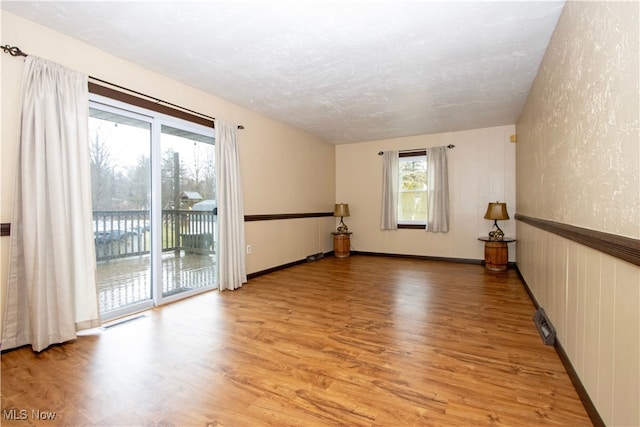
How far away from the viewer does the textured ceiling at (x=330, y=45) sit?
7.06ft

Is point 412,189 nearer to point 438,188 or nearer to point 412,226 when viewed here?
point 438,188

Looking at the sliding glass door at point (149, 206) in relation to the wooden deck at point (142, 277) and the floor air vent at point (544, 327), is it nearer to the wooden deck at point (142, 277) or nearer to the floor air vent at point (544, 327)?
the wooden deck at point (142, 277)

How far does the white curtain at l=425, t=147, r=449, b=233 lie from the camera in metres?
5.65

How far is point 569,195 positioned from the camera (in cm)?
190

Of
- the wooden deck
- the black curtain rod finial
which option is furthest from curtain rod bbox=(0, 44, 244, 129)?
the wooden deck

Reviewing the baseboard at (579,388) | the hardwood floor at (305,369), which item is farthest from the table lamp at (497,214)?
the baseboard at (579,388)

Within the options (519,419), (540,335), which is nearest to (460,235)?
(540,335)

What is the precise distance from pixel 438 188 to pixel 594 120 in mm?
4255

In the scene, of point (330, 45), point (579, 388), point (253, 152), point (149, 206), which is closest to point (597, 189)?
point (579, 388)

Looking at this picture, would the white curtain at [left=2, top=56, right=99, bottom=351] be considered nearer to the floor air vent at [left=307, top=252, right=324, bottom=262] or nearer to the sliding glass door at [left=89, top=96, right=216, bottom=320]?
the sliding glass door at [left=89, top=96, right=216, bottom=320]

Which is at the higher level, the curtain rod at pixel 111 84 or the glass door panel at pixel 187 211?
the curtain rod at pixel 111 84

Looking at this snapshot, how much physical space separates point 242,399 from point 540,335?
7.61ft

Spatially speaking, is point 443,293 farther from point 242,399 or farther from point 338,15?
point 338,15

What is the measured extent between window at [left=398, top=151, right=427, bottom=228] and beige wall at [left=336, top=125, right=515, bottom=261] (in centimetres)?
22
